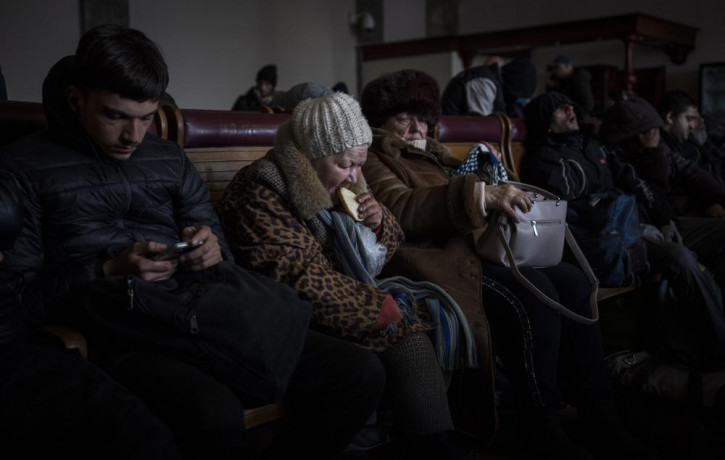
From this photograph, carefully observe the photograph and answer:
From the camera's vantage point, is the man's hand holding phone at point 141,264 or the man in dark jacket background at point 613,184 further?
the man in dark jacket background at point 613,184

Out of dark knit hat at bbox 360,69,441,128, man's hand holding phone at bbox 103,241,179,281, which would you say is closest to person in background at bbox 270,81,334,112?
dark knit hat at bbox 360,69,441,128

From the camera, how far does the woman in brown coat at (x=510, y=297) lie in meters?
2.21

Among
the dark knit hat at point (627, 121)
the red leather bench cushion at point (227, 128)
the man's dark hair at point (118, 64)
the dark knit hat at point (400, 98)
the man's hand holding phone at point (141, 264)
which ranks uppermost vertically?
the man's dark hair at point (118, 64)

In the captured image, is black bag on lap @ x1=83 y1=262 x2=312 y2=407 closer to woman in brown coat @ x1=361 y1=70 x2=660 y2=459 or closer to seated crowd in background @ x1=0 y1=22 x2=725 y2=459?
seated crowd in background @ x1=0 y1=22 x2=725 y2=459

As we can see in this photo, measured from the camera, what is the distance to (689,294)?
9.70 feet

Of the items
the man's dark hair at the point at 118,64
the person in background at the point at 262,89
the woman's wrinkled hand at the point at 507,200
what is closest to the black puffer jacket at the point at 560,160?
the woman's wrinkled hand at the point at 507,200

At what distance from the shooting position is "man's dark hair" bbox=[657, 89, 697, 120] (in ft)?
14.3

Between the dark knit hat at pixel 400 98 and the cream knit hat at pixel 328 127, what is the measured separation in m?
0.65

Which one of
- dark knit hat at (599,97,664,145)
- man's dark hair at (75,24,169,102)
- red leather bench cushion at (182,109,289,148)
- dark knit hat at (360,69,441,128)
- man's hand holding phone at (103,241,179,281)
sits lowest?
man's hand holding phone at (103,241,179,281)

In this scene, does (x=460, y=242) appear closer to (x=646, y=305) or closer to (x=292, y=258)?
(x=292, y=258)

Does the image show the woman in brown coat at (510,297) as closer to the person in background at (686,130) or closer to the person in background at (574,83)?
the person in background at (686,130)

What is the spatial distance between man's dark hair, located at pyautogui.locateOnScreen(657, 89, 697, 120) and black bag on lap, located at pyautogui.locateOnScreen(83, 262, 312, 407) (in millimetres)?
3519

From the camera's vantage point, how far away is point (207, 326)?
60.2 inches

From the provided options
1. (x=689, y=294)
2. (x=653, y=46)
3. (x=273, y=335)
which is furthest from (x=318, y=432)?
(x=653, y=46)
